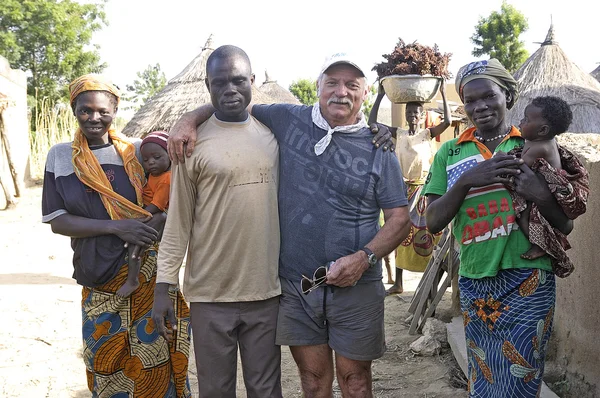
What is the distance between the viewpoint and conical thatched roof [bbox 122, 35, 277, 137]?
1180 centimetres

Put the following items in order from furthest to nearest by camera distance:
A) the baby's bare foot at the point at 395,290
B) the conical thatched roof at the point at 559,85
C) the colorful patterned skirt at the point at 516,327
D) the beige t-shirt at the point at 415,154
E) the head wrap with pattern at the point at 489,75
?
the conical thatched roof at the point at 559,85 → the baby's bare foot at the point at 395,290 → the beige t-shirt at the point at 415,154 → the head wrap with pattern at the point at 489,75 → the colorful patterned skirt at the point at 516,327

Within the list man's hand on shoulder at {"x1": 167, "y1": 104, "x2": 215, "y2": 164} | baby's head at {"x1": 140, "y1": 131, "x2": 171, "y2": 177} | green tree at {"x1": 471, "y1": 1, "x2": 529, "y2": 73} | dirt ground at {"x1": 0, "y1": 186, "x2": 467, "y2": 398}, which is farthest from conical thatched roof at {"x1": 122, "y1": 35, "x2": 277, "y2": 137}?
green tree at {"x1": 471, "y1": 1, "x2": 529, "y2": 73}

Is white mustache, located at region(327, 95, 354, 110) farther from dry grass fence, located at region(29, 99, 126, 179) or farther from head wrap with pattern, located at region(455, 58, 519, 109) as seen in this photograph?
dry grass fence, located at region(29, 99, 126, 179)

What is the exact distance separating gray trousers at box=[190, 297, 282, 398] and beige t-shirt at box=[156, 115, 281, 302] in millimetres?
71

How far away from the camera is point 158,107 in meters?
12.1

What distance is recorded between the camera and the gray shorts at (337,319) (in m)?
2.54

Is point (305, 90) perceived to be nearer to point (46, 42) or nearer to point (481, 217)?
point (46, 42)

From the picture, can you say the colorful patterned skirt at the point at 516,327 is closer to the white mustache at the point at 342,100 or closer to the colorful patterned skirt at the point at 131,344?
the white mustache at the point at 342,100

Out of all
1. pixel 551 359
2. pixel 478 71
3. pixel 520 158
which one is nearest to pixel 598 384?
pixel 551 359

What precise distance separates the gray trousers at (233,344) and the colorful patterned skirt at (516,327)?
93 centimetres

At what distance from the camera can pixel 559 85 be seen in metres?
11.2

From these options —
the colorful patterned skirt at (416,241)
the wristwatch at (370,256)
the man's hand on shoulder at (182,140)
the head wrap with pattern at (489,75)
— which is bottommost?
the colorful patterned skirt at (416,241)

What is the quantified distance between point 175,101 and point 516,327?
10.6 metres

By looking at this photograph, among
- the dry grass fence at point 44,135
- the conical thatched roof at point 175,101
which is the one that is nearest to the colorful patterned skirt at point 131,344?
the conical thatched roof at point 175,101
